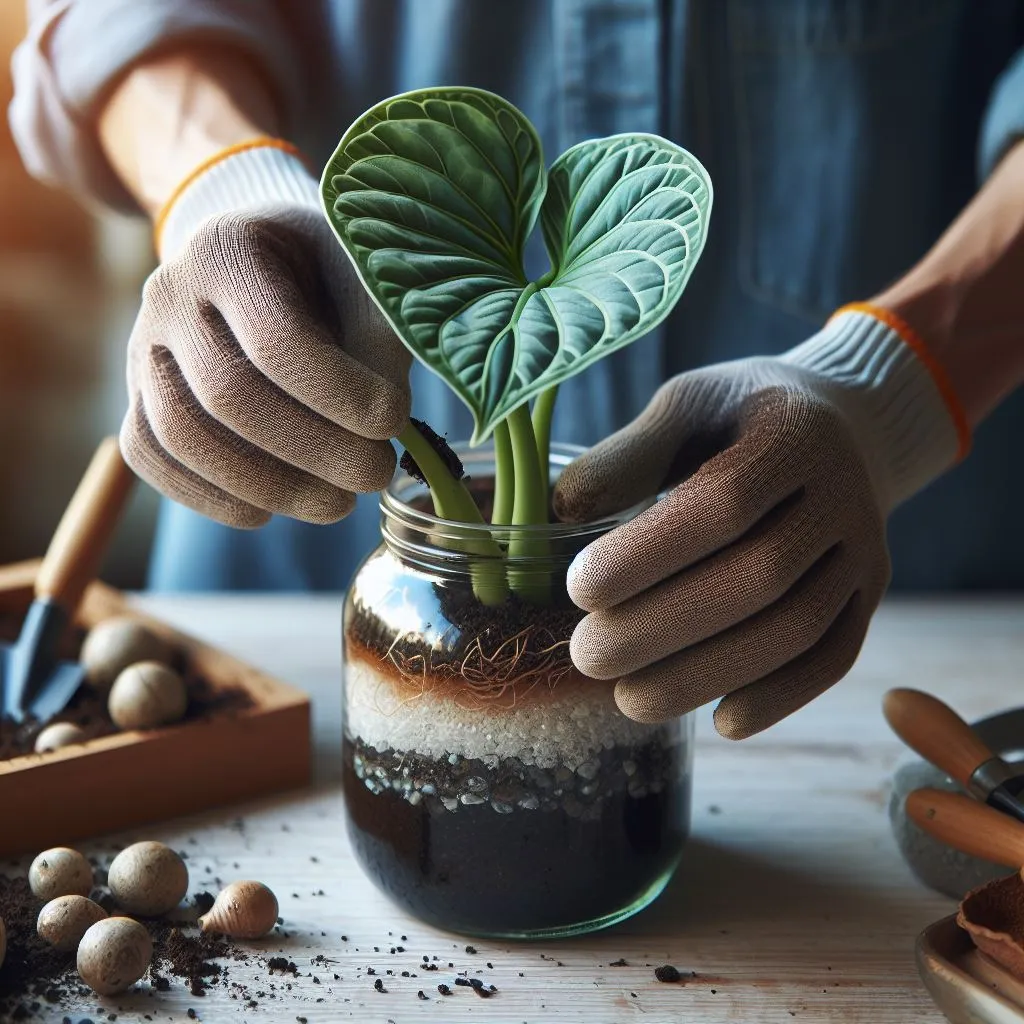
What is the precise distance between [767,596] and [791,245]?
58 cm

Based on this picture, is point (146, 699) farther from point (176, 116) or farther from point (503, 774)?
point (176, 116)

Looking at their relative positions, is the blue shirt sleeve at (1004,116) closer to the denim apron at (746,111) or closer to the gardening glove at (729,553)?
the denim apron at (746,111)

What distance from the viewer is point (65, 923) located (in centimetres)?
58

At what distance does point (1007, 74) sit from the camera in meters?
0.96

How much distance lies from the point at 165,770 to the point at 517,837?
26cm

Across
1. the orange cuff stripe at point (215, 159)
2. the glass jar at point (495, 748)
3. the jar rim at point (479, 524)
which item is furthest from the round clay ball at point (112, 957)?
the orange cuff stripe at point (215, 159)

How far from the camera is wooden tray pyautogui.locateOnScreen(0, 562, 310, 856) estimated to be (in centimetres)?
68

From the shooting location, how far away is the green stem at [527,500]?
56 cm

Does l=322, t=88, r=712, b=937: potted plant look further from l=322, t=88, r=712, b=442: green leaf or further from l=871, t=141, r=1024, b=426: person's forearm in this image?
l=871, t=141, r=1024, b=426: person's forearm

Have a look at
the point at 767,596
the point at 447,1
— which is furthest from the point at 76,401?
the point at 767,596

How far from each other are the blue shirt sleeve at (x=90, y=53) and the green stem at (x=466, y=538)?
19.4 inches

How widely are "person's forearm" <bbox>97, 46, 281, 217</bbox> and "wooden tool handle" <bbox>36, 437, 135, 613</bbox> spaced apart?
192mm

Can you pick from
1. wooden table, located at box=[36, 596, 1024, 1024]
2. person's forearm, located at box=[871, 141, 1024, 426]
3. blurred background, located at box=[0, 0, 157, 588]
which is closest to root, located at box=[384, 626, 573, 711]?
wooden table, located at box=[36, 596, 1024, 1024]

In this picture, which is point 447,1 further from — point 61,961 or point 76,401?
point 76,401
